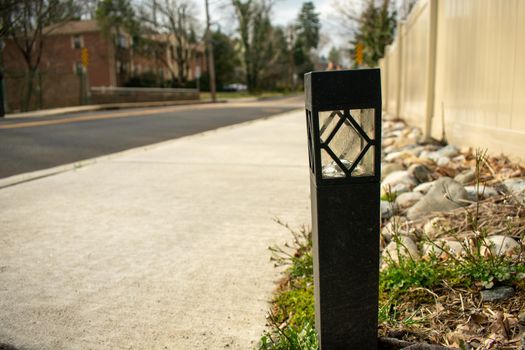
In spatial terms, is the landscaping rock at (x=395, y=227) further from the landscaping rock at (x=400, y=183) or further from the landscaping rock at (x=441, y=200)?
the landscaping rock at (x=400, y=183)

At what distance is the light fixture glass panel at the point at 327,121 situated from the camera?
1.75 meters

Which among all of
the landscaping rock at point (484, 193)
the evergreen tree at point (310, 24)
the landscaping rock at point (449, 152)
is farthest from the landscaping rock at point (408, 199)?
the evergreen tree at point (310, 24)

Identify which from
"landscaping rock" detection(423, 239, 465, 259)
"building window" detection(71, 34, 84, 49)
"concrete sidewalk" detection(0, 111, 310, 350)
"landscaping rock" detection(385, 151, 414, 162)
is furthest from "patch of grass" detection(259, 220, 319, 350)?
"building window" detection(71, 34, 84, 49)

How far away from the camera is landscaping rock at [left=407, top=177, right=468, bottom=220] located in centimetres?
356

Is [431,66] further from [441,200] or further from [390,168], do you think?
[441,200]

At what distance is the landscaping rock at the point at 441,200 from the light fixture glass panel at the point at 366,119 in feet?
6.62

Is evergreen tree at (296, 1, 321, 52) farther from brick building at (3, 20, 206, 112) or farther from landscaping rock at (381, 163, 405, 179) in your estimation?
landscaping rock at (381, 163, 405, 179)

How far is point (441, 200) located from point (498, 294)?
4.62 feet

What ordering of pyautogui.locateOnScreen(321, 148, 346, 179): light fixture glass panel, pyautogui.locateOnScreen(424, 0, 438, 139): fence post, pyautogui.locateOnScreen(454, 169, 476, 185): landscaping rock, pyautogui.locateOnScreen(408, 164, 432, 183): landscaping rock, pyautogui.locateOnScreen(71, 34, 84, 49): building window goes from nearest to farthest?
pyautogui.locateOnScreen(321, 148, 346, 179): light fixture glass panel, pyautogui.locateOnScreen(454, 169, 476, 185): landscaping rock, pyautogui.locateOnScreen(408, 164, 432, 183): landscaping rock, pyautogui.locateOnScreen(424, 0, 438, 139): fence post, pyautogui.locateOnScreen(71, 34, 84, 49): building window

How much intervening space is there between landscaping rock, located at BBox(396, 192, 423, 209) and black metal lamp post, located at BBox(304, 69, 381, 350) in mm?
2260

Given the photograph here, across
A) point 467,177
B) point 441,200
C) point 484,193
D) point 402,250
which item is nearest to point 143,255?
point 402,250

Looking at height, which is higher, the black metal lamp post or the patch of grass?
the black metal lamp post

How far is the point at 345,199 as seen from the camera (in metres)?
1.77

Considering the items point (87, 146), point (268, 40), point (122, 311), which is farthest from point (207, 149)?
point (268, 40)
